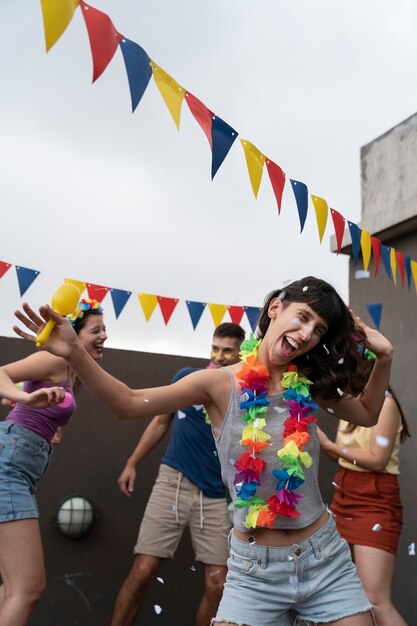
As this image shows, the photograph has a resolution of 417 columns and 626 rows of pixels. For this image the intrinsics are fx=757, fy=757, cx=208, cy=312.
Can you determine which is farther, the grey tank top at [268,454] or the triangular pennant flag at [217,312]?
the triangular pennant flag at [217,312]

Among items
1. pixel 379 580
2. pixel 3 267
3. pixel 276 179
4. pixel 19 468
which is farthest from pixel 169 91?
pixel 379 580

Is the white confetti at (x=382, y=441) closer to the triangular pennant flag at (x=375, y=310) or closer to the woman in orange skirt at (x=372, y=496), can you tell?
the woman in orange skirt at (x=372, y=496)

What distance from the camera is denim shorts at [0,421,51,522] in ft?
10.7

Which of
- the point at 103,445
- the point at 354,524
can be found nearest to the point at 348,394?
the point at 354,524

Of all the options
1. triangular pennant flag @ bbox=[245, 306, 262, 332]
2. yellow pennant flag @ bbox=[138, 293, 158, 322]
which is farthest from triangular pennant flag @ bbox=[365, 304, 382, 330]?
yellow pennant flag @ bbox=[138, 293, 158, 322]

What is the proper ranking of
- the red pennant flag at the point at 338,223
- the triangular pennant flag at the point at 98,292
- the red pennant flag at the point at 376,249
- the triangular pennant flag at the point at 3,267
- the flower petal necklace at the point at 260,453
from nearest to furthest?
the flower petal necklace at the point at 260,453, the red pennant flag at the point at 338,223, the red pennant flag at the point at 376,249, the triangular pennant flag at the point at 3,267, the triangular pennant flag at the point at 98,292

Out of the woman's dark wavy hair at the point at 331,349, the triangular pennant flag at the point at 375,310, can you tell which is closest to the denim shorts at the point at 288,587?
the woman's dark wavy hair at the point at 331,349

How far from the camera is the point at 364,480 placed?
417cm

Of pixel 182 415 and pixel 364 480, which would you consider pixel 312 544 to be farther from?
pixel 182 415

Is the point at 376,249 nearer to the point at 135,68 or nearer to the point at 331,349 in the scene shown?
the point at 331,349

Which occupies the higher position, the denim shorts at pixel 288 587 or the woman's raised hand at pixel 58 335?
the woman's raised hand at pixel 58 335

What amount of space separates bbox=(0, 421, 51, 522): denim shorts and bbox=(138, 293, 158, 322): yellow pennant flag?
7.11 ft

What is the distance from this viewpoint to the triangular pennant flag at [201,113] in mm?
3348

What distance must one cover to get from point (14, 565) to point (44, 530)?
1.92 metres
